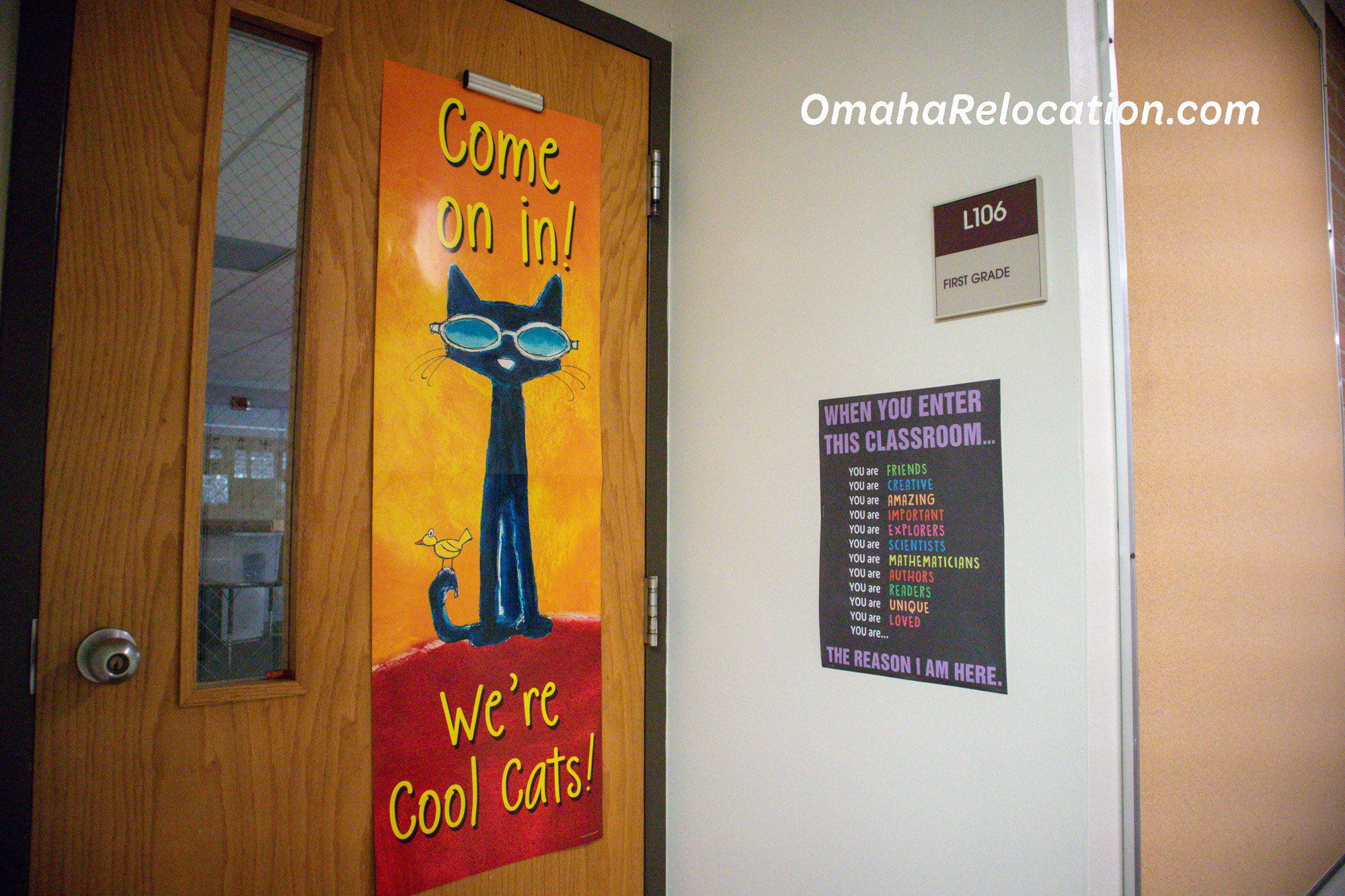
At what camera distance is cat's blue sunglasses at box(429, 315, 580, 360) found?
1538mm

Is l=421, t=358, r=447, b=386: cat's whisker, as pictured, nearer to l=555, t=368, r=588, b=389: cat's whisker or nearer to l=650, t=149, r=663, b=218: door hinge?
l=555, t=368, r=588, b=389: cat's whisker

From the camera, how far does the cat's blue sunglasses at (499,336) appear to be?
60.6 inches

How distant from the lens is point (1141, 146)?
1402 millimetres

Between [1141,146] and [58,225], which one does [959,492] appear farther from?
[58,225]

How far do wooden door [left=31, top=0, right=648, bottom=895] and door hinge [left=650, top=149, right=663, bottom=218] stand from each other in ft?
1.60

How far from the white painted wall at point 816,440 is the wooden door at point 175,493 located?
0.53m

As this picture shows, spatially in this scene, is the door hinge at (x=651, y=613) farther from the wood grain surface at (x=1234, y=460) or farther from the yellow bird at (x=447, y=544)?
the wood grain surface at (x=1234, y=460)

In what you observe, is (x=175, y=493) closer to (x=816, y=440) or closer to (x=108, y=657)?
(x=108, y=657)

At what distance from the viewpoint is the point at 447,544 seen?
1507mm

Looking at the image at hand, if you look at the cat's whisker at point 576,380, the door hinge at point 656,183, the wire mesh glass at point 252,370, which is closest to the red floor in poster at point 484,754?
the wire mesh glass at point 252,370

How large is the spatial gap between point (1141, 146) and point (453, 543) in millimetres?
1388

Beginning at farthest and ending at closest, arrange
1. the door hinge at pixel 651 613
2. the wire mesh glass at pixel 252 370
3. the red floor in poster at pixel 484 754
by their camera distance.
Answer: the door hinge at pixel 651 613 < the red floor in poster at pixel 484 754 < the wire mesh glass at pixel 252 370

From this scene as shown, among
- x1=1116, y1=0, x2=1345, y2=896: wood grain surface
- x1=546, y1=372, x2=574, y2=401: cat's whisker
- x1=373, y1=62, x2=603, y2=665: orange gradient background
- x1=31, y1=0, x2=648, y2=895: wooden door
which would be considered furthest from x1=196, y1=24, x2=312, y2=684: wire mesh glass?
x1=1116, y1=0, x2=1345, y2=896: wood grain surface

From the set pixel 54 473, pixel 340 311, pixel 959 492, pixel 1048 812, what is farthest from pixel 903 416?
pixel 54 473
